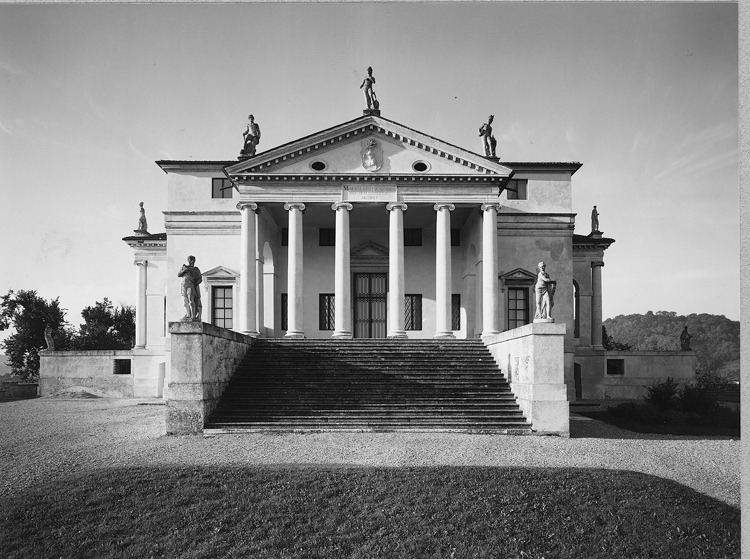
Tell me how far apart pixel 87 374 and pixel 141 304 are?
535 centimetres

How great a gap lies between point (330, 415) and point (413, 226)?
16163mm

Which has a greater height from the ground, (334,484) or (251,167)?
(251,167)

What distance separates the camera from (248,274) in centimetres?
2734

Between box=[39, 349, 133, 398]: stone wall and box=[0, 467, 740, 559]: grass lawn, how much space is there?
24971 millimetres

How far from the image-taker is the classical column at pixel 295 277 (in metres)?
26.7

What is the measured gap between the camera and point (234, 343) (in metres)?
21.3

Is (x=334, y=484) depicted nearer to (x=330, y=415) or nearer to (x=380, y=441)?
(x=380, y=441)

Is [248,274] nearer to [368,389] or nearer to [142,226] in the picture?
[368,389]

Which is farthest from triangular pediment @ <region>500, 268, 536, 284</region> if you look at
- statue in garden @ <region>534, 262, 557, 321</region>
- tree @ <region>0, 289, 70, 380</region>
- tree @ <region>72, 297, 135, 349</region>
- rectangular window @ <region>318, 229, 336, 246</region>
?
tree @ <region>72, 297, 135, 349</region>

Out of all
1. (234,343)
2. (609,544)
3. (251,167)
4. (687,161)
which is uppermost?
(251,167)

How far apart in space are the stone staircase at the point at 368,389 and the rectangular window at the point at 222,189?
37.6 feet

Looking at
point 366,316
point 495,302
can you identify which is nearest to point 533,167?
point 495,302

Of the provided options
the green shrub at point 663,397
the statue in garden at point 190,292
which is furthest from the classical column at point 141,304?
the green shrub at point 663,397

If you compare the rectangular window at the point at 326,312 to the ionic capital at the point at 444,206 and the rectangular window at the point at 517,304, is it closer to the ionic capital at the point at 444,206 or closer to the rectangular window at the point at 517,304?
the ionic capital at the point at 444,206
